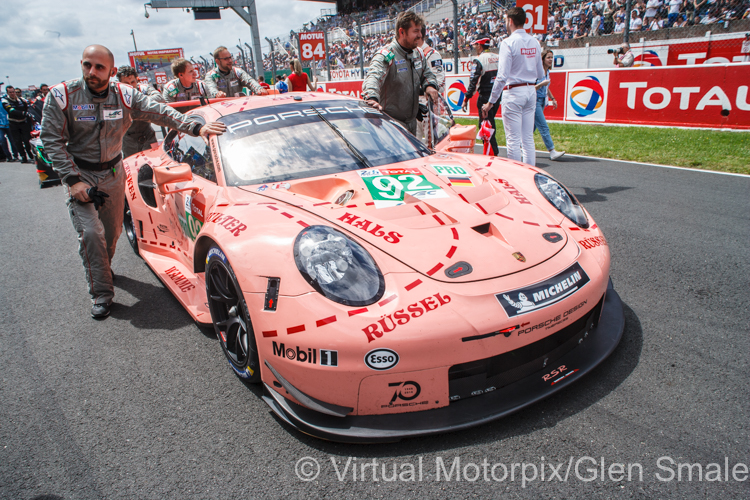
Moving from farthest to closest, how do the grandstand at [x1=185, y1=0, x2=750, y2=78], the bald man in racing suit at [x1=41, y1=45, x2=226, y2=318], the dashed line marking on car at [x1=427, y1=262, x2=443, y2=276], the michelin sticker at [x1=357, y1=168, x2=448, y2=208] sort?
the grandstand at [x1=185, y1=0, x2=750, y2=78], the bald man in racing suit at [x1=41, y1=45, x2=226, y2=318], the michelin sticker at [x1=357, y1=168, x2=448, y2=208], the dashed line marking on car at [x1=427, y1=262, x2=443, y2=276]

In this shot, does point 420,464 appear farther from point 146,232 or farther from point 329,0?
point 329,0

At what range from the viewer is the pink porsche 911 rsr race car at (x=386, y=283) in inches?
68.9

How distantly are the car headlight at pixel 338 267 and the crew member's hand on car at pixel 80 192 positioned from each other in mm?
1893

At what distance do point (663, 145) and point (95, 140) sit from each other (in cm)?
759

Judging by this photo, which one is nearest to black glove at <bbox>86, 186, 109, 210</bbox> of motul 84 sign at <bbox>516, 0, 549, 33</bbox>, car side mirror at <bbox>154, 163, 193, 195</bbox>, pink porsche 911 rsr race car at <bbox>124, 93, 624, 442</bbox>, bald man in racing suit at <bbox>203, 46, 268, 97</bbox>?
pink porsche 911 rsr race car at <bbox>124, 93, 624, 442</bbox>

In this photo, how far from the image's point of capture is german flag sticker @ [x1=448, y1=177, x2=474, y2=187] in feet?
8.57

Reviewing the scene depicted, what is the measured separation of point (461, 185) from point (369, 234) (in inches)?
29.9

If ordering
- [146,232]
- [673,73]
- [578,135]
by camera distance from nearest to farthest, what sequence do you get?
[146,232], [673,73], [578,135]

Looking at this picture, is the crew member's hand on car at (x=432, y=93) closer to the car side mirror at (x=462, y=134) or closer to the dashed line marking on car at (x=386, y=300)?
the car side mirror at (x=462, y=134)

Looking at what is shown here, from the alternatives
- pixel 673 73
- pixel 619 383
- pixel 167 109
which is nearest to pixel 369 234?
pixel 619 383

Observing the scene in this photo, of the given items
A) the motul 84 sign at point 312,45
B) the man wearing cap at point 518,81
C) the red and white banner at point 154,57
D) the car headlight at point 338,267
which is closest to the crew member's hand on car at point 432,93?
the man wearing cap at point 518,81

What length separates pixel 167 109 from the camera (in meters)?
3.34

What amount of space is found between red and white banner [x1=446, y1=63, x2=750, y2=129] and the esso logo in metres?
8.57

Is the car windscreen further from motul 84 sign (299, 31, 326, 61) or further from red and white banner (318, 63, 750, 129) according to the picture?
motul 84 sign (299, 31, 326, 61)
